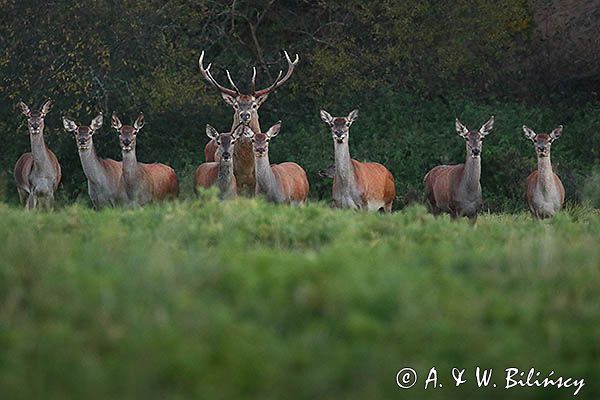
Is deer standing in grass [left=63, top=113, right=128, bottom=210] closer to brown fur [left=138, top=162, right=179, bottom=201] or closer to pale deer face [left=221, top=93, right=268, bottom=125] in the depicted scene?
brown fur [left=138, top=162, right=179, bottom=201]

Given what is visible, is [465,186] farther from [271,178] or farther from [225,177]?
[225,177]

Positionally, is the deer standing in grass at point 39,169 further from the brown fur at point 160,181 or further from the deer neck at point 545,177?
the deer neck at point 545,177

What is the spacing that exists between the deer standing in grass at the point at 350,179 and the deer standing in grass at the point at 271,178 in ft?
1.52

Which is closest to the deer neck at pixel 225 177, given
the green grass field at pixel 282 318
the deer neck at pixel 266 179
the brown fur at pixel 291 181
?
the deer neck at pixel 266 179

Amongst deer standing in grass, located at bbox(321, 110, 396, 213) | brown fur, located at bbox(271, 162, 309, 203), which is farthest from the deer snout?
deer standing in grass, located at bbox(321, 110, 396, 213)

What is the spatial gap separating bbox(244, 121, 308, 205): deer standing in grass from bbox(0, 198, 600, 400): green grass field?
537cm

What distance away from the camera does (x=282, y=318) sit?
20.8 feet

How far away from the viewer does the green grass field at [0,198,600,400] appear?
5.69 metres

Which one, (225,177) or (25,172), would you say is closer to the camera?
(225,177)

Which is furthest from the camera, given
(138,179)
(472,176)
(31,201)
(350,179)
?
(31,201)

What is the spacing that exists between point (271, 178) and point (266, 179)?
10 centimetres

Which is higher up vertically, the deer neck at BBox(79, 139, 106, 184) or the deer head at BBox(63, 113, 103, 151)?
the deer head at BBox(63, 113, 103, 151)

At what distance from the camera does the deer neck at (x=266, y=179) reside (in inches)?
543

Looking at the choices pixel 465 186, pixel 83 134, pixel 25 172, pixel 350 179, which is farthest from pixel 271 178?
pixel 25 172
